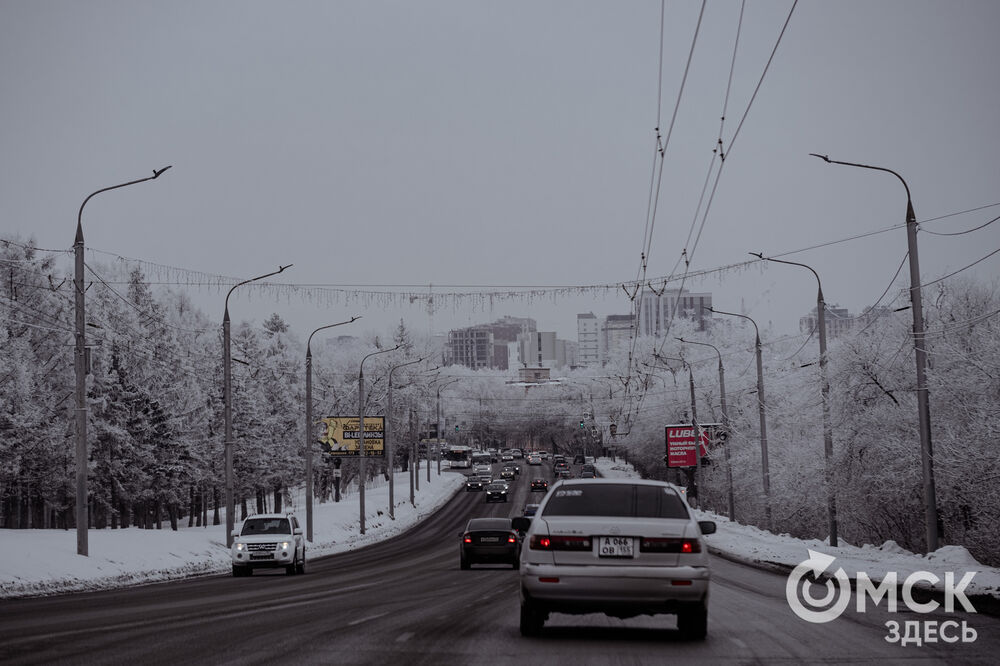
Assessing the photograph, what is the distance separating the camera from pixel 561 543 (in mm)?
12125

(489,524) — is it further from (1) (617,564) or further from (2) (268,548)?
(1) (617,564)

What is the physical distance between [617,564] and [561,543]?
0.62 metres

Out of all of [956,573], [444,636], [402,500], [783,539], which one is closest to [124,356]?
[402,500]

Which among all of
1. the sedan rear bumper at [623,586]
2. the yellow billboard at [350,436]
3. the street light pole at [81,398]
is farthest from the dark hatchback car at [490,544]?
the yellow billboard at [350,436]

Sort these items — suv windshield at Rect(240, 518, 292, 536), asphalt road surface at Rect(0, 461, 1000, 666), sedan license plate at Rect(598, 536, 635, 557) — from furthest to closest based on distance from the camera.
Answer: suv windshield at Rect(240, 518, 292, 536), sedan license plate at Rect(598, 536, 635, 557), asphalt road surface at Rect(0, 461, 1000, 666)

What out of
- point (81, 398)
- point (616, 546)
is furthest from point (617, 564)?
point (81, 398)

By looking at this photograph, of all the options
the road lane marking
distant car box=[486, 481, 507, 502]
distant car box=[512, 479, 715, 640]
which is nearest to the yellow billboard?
distant car box=[486, 481, 507, 502]

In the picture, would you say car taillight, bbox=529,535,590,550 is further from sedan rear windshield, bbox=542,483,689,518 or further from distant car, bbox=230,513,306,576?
distant car, bbox=230,513,306,576

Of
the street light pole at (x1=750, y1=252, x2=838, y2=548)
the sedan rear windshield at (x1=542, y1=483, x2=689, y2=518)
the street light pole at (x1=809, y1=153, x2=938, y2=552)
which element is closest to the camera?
the sedan rear windshield at (x1=542, y1=483, x2=689, y2=518)

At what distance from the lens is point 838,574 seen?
26.5 m

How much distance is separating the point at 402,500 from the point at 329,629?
8396cm

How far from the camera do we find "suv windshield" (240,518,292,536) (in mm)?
34688

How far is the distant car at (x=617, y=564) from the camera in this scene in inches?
468

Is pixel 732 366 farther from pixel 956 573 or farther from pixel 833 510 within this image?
pixel 956 573
